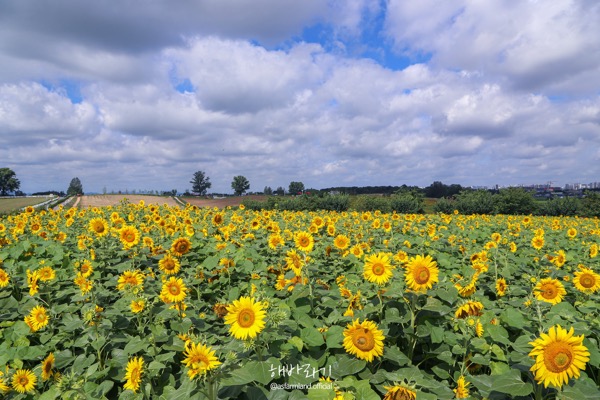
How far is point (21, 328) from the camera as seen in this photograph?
3770mm

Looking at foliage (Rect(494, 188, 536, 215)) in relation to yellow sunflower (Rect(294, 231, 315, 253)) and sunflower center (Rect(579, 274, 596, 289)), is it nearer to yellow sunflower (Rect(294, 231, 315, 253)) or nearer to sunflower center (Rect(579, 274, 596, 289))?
sunflower center (Rect(579, 274, 596, 289))

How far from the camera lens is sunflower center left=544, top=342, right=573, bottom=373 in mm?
2035

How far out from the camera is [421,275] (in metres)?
3.05

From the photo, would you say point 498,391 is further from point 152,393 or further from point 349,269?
point 349,269

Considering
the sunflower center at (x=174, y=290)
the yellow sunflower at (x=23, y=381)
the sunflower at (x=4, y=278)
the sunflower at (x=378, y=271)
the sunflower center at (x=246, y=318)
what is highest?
the sunflower at (x=378, y=271)

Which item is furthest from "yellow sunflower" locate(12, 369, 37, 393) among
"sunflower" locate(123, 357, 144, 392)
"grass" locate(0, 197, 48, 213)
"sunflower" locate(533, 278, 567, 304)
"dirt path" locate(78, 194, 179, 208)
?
"grass" locate(0, 197, 48, 213)

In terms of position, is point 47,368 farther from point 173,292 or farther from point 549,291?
point 549,291

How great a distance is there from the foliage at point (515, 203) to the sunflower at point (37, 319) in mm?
41654

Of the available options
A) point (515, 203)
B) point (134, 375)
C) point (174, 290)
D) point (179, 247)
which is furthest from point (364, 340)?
point (515, 203)

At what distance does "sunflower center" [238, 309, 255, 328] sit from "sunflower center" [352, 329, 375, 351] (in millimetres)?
911

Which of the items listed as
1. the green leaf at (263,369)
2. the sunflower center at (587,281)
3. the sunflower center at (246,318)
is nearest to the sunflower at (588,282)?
the sunflower center at (587,281)

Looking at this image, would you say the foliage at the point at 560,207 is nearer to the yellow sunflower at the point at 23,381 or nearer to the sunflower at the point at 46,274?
the sunflower at the point at 46,274

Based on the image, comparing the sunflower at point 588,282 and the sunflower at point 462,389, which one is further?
the sunflower at point 588,282

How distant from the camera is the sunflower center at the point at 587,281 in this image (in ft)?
13.9
